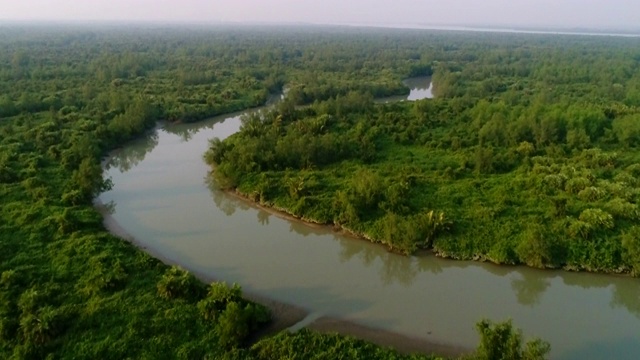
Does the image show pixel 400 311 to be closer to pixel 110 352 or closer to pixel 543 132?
pixel 110 352

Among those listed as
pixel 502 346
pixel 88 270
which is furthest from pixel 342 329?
pixel 88 270

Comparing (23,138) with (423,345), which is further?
(23,138)

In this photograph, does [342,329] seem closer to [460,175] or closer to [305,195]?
[305,195]

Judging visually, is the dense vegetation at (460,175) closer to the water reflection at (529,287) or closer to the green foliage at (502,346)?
the water reflection at (529,287)

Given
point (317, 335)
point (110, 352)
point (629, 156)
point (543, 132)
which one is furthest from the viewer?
point (543, 132)

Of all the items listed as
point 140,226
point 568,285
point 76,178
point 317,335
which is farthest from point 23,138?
point 568,285
